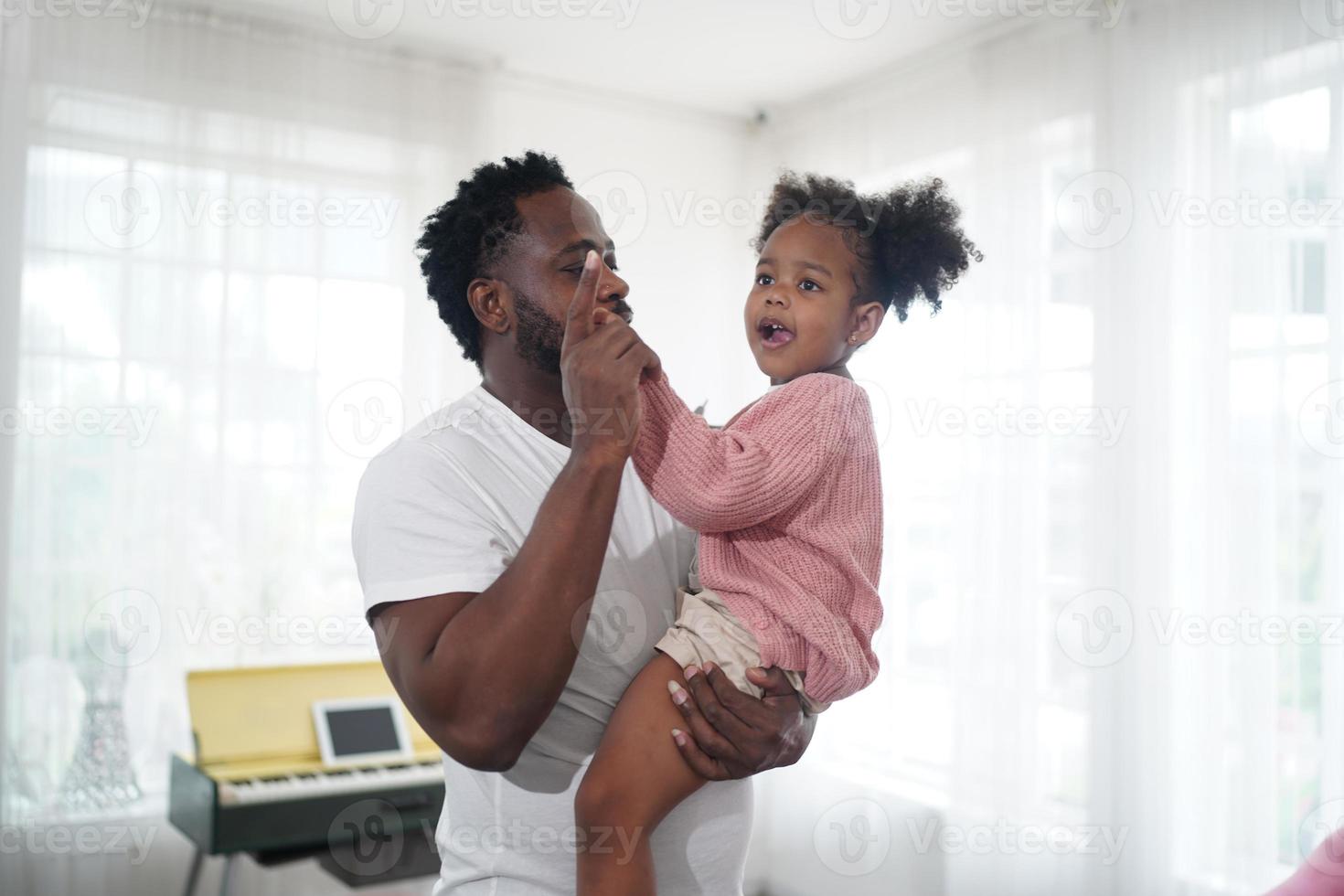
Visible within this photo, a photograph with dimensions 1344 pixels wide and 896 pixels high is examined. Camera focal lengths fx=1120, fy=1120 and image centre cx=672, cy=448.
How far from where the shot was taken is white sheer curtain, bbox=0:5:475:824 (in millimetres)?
3445

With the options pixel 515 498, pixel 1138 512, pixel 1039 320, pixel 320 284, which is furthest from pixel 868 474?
pixel 320 284

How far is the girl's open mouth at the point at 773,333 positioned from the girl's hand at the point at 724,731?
1.76ft

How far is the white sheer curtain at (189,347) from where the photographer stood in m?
3.45

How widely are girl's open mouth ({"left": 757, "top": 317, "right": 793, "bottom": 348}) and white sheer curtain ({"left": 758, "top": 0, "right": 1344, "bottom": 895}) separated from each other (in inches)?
72.4

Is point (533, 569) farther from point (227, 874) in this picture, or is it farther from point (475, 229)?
point (227, 874)

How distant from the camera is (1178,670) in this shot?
3141 mm

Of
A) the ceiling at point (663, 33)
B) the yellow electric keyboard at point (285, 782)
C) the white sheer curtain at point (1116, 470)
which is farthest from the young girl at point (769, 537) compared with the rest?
the ceiling at point (663, 33)

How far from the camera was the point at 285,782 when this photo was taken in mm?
3168

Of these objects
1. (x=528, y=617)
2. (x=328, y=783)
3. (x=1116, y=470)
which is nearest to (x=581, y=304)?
(x=528, y=617)

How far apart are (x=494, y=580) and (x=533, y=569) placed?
102mm

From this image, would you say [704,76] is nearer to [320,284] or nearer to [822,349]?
[320,284]

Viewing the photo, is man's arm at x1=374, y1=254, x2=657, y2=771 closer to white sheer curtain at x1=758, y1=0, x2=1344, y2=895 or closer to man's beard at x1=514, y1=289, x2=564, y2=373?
man's beard at x1=514, y1=289, x2=564, y2=373

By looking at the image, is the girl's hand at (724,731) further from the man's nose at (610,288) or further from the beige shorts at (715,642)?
the man's nose at (610,288)

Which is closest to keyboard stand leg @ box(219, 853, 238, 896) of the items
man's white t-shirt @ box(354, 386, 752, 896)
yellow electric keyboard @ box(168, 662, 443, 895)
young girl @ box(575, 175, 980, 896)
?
yellow electric keyboard @ box(168, 662, 443, 895)
